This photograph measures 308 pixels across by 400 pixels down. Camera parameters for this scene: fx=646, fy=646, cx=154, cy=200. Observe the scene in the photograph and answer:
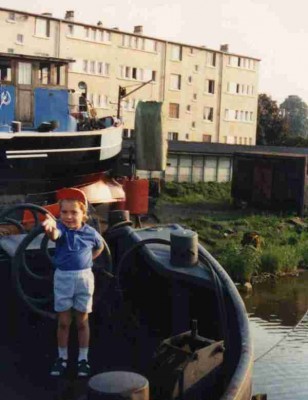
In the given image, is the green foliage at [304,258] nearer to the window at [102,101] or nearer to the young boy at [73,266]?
the young boy at [73,266]

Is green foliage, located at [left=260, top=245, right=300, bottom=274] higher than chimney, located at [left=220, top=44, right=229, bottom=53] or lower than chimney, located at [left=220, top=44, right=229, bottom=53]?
lower

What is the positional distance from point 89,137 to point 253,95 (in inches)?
1764

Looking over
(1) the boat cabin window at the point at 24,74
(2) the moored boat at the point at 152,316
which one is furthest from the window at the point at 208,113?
(2) the moored boat at the point at 152,316

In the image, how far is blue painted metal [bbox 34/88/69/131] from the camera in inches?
695

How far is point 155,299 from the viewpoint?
6559 mm

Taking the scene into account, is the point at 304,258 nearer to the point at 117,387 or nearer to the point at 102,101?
the point at 117,387

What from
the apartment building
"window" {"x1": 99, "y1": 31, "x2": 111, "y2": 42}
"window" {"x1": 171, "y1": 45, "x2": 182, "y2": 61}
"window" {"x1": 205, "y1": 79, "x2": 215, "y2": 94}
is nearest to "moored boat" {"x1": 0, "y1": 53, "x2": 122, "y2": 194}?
the apartment building

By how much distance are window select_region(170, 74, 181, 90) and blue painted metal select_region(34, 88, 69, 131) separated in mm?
33841

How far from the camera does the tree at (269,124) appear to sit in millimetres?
65312

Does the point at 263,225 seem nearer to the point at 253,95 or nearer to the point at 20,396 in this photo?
the point at 20,396

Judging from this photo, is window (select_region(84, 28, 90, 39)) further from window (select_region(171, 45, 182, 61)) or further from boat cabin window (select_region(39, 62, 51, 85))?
boat cabin window (select_region(39, 62, 51, 85))

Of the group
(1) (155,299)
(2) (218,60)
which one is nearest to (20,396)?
(1) (155,299)

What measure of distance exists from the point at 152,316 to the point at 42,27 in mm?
39156

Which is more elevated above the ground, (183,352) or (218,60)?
(218,60)
